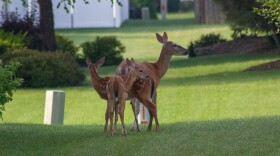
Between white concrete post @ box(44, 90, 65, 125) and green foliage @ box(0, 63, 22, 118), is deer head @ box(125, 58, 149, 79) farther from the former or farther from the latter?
white concrete post @ box(44, 90, 65, 125)

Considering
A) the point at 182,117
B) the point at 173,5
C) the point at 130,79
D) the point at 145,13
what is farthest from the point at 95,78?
the point at 173,5

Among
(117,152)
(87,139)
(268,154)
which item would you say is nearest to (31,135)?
(87,139)

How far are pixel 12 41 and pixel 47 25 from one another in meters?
1.33

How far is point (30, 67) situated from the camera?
29031 millimetres

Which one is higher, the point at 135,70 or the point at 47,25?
the point at 135,70

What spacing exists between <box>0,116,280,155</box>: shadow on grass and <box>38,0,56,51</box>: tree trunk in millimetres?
16575

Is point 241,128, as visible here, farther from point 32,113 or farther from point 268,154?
point 32,113

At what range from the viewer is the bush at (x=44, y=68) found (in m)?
29.0

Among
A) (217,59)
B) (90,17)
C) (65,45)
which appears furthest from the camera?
(90,17)

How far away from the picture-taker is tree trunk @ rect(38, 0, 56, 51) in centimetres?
3238

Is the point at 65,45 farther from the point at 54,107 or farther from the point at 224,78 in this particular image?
the point at 54,107

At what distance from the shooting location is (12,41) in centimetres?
3219

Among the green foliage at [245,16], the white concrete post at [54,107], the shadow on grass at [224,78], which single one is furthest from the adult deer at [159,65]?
the green foliage at [245,16]

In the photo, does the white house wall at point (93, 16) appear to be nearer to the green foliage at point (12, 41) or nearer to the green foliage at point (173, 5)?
the green foliage at point (12, 41)
